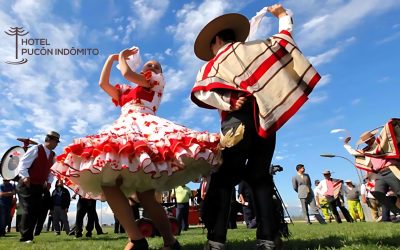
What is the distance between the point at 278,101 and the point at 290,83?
230mm

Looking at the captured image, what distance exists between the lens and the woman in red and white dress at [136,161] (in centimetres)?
315

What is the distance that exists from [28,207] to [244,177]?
19.5 ft

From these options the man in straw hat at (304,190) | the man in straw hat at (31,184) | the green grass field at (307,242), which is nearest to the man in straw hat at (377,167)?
the green grass field at (307,242)

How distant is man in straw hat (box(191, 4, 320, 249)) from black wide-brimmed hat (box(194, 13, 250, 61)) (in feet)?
1.22

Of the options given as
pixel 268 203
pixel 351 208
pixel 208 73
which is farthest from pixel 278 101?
pixel 351 208

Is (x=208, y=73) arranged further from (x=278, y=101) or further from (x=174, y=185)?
(x=174, y=185)

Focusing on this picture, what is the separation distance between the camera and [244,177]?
332 cm

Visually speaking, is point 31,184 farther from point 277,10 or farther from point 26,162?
point 277,10

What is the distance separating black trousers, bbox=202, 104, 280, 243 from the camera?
312 centimetres

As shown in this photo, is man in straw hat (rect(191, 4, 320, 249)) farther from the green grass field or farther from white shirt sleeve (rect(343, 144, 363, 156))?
white shirt sleeve (rect(343, 144, 363, 156))

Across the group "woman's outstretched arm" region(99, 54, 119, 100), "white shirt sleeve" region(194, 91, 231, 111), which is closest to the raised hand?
"white shirt sleeve" region(194, 91, 231, 111)

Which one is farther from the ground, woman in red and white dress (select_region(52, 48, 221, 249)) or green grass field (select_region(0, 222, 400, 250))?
woman in red and white dress (select_region(52, 48, 221, 249))

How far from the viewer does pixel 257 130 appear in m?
3.05

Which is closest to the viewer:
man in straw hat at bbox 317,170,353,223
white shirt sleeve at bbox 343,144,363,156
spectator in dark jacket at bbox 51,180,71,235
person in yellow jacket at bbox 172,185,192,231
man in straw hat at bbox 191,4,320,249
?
man in straw hat at bbox 191,4,320,249
